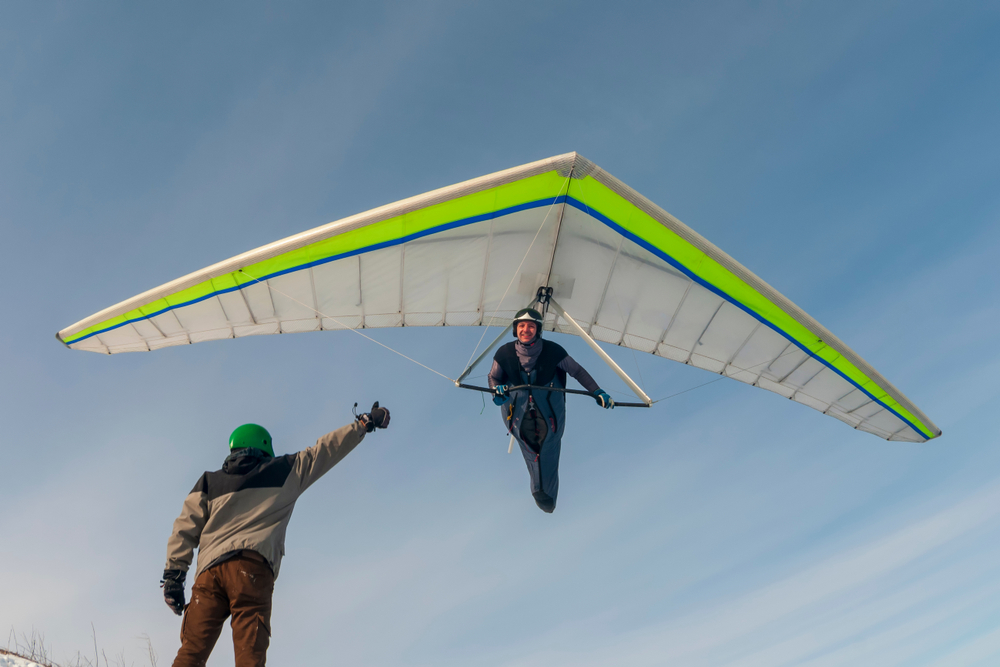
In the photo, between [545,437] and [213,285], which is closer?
[213,285]

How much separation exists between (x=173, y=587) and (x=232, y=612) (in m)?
0.50

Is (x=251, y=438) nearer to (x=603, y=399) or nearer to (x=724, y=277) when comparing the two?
(x=603, y=399)

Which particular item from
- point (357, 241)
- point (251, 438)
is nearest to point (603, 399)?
point (357, 241)

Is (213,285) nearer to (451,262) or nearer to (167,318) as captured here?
(167,318)

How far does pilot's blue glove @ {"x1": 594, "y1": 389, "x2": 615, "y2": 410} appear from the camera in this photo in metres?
6.99

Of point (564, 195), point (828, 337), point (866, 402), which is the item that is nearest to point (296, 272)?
point (564, 195)

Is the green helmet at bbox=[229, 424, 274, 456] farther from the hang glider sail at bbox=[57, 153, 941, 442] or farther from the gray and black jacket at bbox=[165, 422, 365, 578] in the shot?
the hang glider sail at bbox=[57, 153, 941, 442]

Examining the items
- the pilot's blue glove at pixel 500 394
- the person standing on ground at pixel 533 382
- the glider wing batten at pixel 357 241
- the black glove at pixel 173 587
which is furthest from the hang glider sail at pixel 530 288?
the black glove at pixel 173 587

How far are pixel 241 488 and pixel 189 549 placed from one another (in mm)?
476

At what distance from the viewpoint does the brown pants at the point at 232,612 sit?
11.7ft

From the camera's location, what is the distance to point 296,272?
713 cm

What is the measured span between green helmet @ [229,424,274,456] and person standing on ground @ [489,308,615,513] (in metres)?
2.98

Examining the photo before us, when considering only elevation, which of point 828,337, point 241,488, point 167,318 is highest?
point 828,337

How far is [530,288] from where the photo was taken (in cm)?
848
